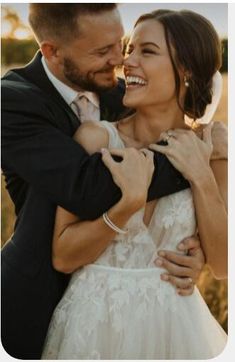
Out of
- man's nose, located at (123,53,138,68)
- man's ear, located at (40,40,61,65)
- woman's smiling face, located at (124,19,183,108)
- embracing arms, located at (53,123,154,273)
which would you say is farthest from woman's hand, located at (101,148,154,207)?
man's ear, located at (40,40,61,65)

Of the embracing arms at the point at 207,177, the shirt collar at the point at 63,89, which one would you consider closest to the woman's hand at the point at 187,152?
the embracing arms at the point at 207,177

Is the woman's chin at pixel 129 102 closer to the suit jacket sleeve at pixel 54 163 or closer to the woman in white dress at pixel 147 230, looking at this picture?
the woman in white dress at pixel 147 230

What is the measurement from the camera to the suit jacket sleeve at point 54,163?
256 centimetres

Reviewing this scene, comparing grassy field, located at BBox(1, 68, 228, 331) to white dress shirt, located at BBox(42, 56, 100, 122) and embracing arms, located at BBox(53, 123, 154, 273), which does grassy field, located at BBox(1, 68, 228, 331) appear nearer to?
white dress shirt, located at BBox(42, 56, 100, 122)

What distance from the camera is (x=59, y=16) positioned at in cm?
289

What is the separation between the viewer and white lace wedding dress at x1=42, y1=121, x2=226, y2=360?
2.73 meters

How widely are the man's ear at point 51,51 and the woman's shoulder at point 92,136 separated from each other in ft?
1.00

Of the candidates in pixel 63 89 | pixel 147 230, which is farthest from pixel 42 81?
pixel 147 230

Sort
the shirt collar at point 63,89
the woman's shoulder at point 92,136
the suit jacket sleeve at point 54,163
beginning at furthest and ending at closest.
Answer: the shirt collar at point 63,89
the woman's shoulder at point 92,136
the suit jacket sleeve at point 54,163

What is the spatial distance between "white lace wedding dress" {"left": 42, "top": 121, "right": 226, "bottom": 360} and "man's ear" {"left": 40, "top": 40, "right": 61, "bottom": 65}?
1.10 feet

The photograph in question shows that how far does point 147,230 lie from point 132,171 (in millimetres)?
256
